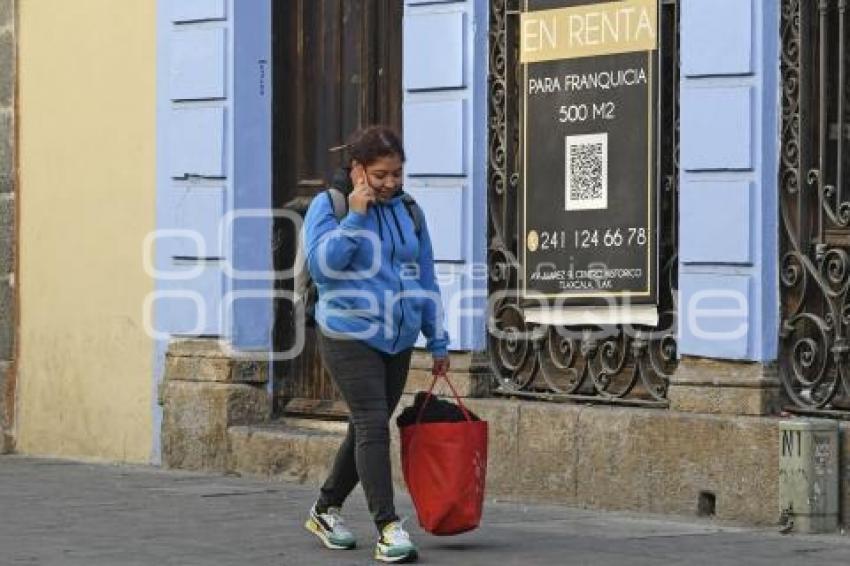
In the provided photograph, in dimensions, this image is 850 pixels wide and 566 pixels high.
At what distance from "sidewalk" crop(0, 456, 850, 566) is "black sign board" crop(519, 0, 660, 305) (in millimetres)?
1210

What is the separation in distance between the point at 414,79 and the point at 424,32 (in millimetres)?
255

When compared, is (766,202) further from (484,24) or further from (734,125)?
(484,24)

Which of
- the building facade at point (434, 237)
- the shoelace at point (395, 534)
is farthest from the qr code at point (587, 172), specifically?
the shoelace at point (395, 534)

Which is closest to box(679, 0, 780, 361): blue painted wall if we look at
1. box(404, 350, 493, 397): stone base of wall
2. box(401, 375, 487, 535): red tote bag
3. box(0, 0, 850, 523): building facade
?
box(0, 0, 850, 523): building facade

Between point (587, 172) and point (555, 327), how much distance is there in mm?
837

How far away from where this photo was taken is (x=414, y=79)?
40.1ft

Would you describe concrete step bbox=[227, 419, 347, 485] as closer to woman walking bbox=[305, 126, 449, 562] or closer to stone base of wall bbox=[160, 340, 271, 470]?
stone base of wall bbox=[160, 340, 271, 470]

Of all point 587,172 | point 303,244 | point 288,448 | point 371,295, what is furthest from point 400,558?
point 288,448

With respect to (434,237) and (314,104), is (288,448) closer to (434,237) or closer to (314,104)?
(434,237)

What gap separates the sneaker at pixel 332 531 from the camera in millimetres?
9328

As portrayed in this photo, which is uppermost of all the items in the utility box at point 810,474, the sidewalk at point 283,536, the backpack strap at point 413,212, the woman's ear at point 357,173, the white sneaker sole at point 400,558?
the woman's ear at point 357,173

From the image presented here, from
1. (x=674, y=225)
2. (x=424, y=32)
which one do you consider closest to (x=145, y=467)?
(x=424, y=32)

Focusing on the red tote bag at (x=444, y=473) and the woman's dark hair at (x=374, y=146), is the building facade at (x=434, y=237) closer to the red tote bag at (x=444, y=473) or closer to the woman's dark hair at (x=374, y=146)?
the red tote bag at (x=444, y=473)

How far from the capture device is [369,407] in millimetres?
9039
